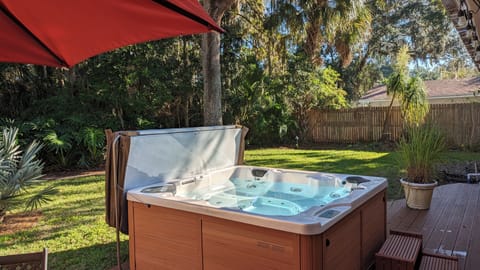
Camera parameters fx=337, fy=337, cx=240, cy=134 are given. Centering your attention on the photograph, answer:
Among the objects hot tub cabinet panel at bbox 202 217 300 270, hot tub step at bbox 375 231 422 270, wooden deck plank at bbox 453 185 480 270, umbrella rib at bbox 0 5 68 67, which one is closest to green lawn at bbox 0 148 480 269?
wooden deck plank at bbox 453 185 480 270

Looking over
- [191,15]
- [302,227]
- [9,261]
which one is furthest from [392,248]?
[9,261]

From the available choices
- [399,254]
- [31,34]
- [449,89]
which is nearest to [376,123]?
[449,89]

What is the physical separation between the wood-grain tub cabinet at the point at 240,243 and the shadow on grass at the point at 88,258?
38cm

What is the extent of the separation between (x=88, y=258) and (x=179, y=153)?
3.93 ft

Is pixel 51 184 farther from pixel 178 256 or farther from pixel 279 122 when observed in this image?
pixel 279 122

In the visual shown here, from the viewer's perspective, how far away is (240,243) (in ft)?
6.76

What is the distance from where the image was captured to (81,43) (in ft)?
5.23

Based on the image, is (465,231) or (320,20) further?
(320,20)

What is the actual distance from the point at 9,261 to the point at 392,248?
233 centimetres

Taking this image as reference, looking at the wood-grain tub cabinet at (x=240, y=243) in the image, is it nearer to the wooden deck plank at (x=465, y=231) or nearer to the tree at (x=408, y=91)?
the wooden deck plank at (x=465, y=231)

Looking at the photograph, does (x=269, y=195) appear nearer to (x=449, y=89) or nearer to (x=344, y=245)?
(x=344, y=245)

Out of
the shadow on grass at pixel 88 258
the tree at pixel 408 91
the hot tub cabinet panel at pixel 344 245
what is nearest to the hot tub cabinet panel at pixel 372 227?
the hot tub cabinet panel at pixel 344 245

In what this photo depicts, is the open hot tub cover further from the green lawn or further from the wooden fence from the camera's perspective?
the wooden fence

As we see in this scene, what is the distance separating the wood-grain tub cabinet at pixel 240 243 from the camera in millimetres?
1883
